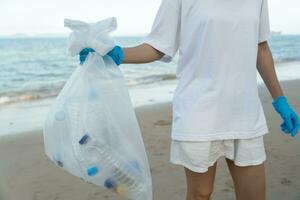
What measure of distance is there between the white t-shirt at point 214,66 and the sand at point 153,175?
134 centimetres

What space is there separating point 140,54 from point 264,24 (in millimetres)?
547

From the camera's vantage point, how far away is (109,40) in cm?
176

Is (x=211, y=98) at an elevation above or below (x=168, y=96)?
above

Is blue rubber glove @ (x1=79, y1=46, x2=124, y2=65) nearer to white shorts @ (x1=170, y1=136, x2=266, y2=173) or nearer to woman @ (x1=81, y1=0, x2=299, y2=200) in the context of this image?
woman @ (x1=81, y1=0, x2=299, y2=200)

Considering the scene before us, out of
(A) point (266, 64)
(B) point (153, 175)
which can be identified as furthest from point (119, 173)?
(B) point (153, 175)

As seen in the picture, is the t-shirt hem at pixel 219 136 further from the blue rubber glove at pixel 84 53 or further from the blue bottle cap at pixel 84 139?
the blue rubber glove at pixel 84 53

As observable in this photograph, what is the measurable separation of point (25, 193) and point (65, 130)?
1598mm

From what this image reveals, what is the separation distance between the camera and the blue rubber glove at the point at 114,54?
1777 millimetres

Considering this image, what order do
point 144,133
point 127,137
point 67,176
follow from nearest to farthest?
1. point 127,137
2. point 67,176
3. point 144,133

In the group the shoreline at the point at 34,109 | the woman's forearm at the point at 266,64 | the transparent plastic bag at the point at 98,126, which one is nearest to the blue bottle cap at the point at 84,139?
the transparent plastic bag at the point at 98,126

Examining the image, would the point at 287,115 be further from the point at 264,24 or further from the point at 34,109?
the point at 34,109

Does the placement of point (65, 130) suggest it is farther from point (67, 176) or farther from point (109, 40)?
point (67, 176)

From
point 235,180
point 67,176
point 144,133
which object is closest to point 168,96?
point 144,133

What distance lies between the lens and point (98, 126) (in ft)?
5.80
